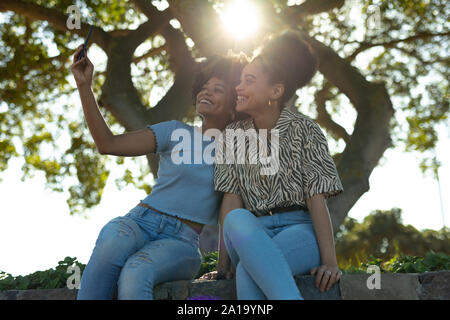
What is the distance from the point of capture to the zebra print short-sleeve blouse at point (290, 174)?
108 inches

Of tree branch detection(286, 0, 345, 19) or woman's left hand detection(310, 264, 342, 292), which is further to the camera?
tree branch detection(286, 0, 345, 19)

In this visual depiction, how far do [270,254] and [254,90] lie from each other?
1.18m

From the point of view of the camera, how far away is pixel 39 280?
369 cm

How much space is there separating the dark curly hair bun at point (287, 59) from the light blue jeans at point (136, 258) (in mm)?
1167

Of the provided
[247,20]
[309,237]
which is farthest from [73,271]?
[247,20]

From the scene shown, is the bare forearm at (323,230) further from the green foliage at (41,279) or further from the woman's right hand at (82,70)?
the green foliage at (41,279)

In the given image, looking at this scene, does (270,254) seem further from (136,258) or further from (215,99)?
(215,99)

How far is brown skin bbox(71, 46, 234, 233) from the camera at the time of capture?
274 centimetres

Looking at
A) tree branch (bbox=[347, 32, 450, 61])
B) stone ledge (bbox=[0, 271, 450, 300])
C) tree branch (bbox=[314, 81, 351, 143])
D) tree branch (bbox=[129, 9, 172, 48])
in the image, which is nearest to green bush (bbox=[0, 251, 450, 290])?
stone ledge (bbox=[0, 271, 450, 300])

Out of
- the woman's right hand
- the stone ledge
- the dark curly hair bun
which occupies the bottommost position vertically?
the stone ledge

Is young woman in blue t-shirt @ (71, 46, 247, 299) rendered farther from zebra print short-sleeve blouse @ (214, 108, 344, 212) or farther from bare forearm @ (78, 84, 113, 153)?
zebra print short-sleeve blouse @ (214, 108, 344, 212)
